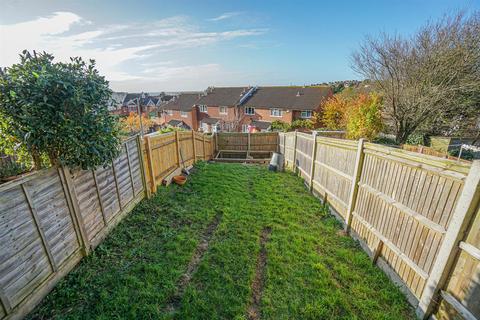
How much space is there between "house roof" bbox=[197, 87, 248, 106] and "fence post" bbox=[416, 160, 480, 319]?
105ft

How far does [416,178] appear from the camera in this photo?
332 centimetres

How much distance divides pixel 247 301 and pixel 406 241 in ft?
9.03

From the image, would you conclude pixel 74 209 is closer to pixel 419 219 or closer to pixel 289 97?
pixel 419 219

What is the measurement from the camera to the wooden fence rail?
252cm

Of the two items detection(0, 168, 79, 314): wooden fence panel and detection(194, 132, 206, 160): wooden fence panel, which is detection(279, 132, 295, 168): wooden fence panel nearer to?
detection(194, 132, 206, 160): wooden fence panel

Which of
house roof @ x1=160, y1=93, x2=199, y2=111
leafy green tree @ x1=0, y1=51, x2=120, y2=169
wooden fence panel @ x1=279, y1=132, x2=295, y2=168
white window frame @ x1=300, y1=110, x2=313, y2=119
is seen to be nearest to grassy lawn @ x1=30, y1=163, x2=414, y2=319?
leafy green tree @ x1=0, y1=51, x2=120, y2=169

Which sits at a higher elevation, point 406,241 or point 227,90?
point 227,90

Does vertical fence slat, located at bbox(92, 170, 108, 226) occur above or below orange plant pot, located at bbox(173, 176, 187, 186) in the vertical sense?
above

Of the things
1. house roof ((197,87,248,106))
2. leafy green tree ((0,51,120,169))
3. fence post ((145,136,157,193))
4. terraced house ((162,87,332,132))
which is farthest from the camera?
house roof ((197,87,248,106))

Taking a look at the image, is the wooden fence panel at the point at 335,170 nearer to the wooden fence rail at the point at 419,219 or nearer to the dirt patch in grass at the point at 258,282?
the wooden fence rail at the point at 419,219

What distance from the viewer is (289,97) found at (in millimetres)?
30062

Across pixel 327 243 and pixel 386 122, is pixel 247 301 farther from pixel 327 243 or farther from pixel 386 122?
pixel 386 122

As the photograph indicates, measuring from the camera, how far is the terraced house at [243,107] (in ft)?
92.3

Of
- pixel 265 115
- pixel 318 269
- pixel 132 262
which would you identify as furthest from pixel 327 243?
pixel 265 115
